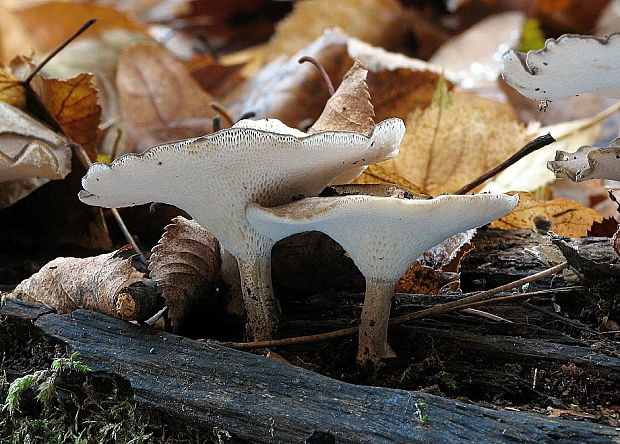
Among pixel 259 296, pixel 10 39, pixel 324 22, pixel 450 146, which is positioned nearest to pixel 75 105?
pixel 259 296

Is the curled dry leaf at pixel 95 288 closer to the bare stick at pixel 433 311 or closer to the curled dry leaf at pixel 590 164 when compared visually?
the bare stick at pixel 433 311

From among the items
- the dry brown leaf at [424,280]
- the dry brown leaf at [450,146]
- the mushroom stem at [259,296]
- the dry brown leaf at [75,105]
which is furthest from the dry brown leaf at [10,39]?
the dry brown leaf at [424,280]

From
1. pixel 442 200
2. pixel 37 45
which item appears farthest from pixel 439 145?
pixel 37 45

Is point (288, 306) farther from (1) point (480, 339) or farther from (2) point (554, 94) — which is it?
(2) point (554, 94)

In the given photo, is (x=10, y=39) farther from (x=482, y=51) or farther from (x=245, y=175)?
(x=245, y=175)

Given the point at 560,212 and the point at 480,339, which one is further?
the point at 560,212

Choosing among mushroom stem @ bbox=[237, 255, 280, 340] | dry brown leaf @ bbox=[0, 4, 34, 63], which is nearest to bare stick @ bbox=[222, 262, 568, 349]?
mushroom stem @ bbox=[237, 255, 280, 340]
